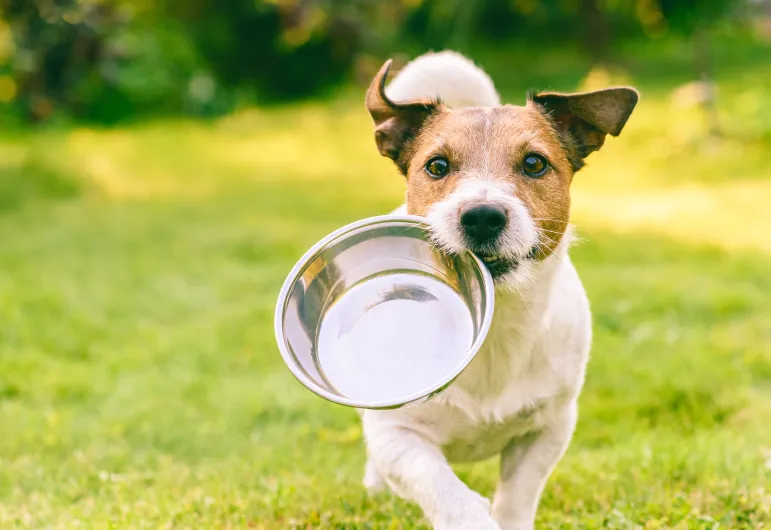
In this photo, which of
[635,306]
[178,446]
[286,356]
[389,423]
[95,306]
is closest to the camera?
[286,356]

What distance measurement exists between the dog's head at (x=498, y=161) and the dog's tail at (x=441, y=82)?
0.85 m

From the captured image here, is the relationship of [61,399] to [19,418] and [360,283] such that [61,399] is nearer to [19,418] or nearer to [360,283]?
[19,418]

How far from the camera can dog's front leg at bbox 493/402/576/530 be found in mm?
3725

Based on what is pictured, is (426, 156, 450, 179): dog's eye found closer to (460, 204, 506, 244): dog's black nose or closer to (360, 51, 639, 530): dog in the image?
(360, 51, 639, 530): dog

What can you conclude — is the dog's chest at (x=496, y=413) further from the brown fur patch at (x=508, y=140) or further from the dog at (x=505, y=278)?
the brown fur patch at (x=508, y=140)

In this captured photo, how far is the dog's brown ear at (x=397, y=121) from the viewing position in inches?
155

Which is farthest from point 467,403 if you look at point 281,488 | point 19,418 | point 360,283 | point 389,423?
point 19,418

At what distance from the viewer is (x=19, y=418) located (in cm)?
558

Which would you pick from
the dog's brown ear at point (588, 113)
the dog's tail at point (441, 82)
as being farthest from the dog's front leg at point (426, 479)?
the dog's tail at point (441, 82)

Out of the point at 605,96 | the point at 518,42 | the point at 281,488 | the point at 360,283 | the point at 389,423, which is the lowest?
the point at 518,42

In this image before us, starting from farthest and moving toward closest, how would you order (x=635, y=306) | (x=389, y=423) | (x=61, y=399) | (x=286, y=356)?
1. (x=635, y=306)
2. (x=61, y=399)
3. (x=389, y=423)
4. (x=286, y=356)

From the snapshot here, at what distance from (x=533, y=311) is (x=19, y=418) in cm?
342

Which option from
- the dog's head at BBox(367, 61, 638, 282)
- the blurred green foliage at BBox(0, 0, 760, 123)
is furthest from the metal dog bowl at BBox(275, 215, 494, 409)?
the blurred green foliage at BBox(0, 0, 760, 123)

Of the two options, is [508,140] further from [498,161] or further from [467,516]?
[467,516]
